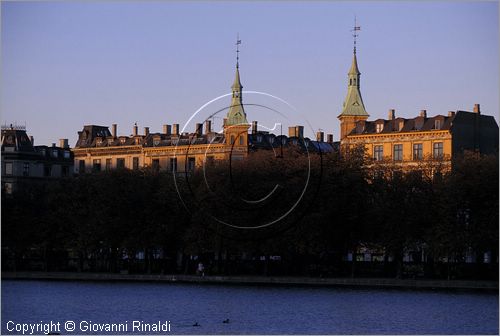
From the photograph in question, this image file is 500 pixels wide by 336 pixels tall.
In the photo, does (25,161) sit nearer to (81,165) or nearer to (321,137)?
(81,165)

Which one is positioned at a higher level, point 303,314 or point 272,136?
point 272,136

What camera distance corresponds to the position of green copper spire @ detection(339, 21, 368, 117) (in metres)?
166

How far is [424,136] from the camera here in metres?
154

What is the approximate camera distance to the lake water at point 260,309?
243 feet

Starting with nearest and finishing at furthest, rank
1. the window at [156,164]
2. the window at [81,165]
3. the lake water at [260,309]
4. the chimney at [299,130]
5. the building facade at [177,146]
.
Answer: the lake water at [260,309] < the window at [156,164] < the building facade at [177,146] < the chimney at [299,130] < the window at [81,165]

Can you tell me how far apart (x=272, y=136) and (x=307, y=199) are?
65.4 m

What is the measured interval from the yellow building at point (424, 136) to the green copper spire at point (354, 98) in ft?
8.62

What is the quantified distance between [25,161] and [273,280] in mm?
82840

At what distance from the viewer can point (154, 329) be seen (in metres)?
71.3

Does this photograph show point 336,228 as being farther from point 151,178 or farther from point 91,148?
point 91,148

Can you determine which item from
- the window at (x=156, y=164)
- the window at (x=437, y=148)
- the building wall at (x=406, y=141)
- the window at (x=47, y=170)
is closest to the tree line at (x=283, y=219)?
the window at (x=156, y=164)

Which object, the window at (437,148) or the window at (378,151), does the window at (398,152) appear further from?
the window at (437,148)

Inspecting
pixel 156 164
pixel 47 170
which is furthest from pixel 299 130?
pixel 47 170

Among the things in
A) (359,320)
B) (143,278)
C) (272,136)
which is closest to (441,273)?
(143,278)
